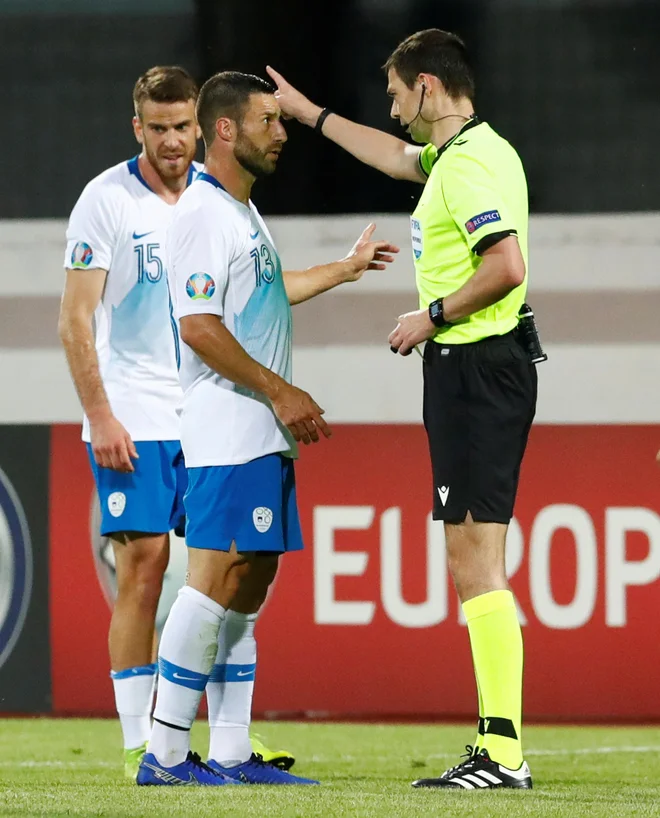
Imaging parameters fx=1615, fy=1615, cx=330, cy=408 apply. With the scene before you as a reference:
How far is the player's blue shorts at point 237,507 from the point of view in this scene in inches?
144

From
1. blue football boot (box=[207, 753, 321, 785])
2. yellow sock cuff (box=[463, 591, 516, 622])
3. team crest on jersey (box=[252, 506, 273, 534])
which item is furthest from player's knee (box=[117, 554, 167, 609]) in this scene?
yellow sock cuff (box=[463, 591, 516, 622])

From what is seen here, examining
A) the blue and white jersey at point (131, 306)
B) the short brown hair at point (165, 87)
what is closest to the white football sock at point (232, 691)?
the blue and white jersey at point (131, 306)

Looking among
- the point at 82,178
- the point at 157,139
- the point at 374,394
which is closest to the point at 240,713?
the point at 157,139

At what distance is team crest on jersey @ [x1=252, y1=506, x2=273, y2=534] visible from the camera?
12.0ft

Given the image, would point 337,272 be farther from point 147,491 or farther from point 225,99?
point 147,491

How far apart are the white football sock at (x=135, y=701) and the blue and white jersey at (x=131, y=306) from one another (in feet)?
2.05

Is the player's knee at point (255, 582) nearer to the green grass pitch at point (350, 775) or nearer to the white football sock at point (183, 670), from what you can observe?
the white football sock at point (183, 670)

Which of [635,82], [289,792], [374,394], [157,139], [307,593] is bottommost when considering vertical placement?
[289,792]

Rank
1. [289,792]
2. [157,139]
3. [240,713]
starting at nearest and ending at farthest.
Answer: [289,792], [240,713], [157,139]

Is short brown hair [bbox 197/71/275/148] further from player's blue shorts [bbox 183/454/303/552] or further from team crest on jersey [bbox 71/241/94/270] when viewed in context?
player's blue shorts [bbox 183/454/303/552]

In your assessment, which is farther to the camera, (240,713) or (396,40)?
(396,40)

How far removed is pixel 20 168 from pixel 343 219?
1.19 meters

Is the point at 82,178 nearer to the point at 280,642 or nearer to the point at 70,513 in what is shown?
the point at 70,513

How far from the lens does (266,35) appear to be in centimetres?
566
